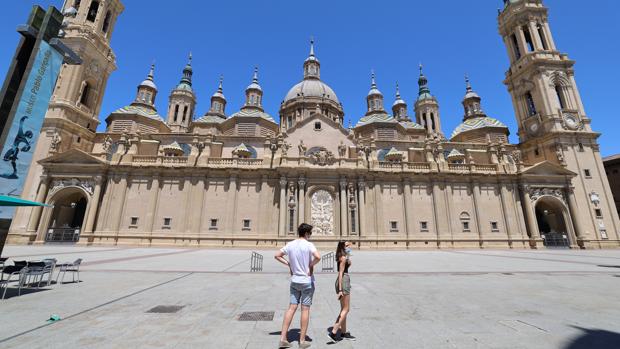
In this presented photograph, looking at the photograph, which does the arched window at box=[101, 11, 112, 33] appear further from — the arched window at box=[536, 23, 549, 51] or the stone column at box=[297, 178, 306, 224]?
the arched window at box=[536, 23, 549, 51]

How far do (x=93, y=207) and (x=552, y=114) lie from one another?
56445 mm

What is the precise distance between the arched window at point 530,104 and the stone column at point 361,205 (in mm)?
29775

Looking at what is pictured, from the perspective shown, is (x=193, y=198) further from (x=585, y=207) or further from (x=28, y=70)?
(x=585, y=207)

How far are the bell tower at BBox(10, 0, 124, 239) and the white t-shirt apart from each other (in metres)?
35.2

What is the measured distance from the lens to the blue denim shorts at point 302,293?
4.27 m

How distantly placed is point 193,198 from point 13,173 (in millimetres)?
18001

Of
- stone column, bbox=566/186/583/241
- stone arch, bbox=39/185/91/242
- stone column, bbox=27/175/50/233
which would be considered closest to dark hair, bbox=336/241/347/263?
stone arch, bbox=39/185/91/242

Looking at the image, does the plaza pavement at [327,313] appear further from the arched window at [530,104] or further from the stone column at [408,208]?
the arched window at [530,104]

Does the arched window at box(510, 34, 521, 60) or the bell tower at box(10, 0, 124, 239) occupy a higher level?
the arched window at box(510, 34, 521, 60)

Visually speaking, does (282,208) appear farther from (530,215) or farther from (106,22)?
(106,22)

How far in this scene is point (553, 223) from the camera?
34.5 m

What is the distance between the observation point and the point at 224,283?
9086mm

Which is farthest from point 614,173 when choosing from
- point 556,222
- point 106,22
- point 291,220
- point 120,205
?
point 106,22

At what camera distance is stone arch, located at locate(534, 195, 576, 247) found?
31.1 metres
